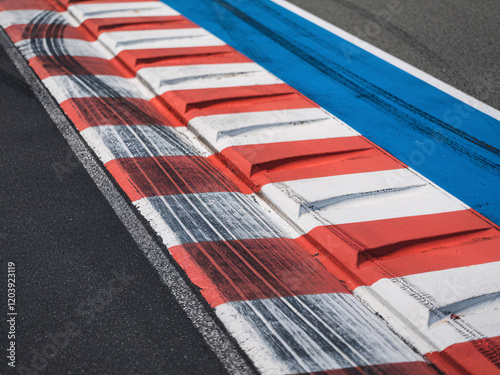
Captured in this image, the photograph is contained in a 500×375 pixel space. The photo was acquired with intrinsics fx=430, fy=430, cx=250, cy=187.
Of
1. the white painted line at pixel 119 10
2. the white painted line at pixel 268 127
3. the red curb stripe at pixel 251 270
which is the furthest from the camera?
the white painted line at pixel 119 10

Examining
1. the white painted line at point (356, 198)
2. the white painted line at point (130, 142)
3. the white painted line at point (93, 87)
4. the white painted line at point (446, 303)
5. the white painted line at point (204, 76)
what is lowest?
the white painted line at point (446, 303)

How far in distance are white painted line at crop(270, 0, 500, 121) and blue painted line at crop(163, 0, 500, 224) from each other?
0.27 feet

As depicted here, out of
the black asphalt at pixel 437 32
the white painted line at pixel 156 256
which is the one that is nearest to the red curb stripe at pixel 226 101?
the white painted line at pixel 156 256

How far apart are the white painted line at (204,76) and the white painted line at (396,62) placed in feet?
4.99

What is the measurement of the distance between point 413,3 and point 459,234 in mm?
4843

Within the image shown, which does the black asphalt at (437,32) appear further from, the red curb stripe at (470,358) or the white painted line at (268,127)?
the red curb stripe at (470,358)

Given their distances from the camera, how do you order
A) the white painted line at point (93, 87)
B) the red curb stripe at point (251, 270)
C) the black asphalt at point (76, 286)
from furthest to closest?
the white painted line at point (93, 87) < the red curb stripe at point (251, 270) < the black asphalt at point (76, 286)

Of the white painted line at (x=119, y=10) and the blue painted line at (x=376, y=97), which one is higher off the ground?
the white painted line at (x=119, y=10)

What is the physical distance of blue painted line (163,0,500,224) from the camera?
10.9 feet

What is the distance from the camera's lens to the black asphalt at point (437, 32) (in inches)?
181

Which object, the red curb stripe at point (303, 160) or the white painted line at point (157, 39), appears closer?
the red curb stripe at point (303, 160)

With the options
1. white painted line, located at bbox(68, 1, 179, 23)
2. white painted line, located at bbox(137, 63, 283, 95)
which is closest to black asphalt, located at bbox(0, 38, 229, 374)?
white painted line, located at bbox(137, 63, 283, 95)

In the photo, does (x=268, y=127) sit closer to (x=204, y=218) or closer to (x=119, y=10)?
(x=204, y=218)

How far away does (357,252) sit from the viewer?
7.76 feet
